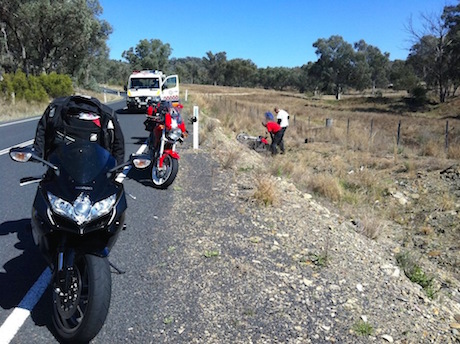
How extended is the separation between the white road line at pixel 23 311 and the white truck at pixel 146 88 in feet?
62.9

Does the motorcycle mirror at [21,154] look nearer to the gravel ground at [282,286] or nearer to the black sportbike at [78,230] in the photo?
the black sportbike at [78,230]

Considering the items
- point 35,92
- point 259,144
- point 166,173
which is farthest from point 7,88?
point 166,173

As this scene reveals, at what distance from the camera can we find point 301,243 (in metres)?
5.48

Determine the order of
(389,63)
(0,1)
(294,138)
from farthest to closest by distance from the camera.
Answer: (389,63) → (0,1) → (294,138)

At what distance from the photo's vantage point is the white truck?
898 inches

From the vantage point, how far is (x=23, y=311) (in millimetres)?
3516

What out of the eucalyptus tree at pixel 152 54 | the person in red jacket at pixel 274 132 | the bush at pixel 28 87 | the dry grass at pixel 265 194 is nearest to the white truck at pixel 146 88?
the bush at pixel 28 87

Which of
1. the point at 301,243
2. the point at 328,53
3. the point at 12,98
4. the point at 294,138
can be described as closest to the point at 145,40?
the point at 328,53

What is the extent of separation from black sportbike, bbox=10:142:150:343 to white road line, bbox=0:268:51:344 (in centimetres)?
36

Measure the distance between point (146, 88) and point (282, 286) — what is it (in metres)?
21.0

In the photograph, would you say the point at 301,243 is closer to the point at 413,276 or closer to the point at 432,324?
the point at 413,276

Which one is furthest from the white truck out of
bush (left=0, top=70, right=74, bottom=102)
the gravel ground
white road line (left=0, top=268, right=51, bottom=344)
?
white road line (left=0, top=268, right=51, bottom=344)

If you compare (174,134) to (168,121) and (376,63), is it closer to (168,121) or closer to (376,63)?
(168,121)

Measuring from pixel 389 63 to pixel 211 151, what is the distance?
362 feet
